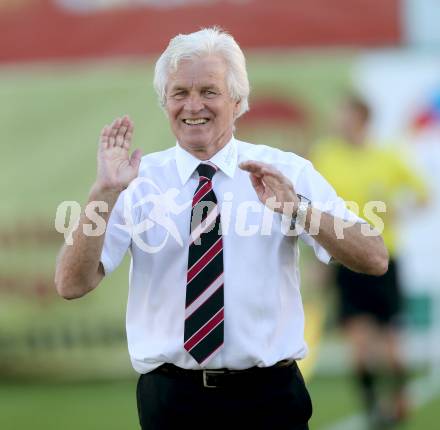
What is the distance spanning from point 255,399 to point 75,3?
22.7 ft

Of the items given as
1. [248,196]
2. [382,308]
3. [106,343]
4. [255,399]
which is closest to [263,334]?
[255,399]

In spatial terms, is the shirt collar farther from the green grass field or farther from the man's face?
the green grass field

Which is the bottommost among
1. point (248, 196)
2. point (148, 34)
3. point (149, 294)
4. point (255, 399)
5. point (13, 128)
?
point (255, 399)

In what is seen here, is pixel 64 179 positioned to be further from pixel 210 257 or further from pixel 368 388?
pixel 210 257

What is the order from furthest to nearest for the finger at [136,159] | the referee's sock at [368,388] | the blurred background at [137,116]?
the blurred background at [137,116] → the referee's sock at [368,388] → the finger at [136,159]

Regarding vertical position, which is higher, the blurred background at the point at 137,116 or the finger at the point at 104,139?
the blurred background at the point at 137,116

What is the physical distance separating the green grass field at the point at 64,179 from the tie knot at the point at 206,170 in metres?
5.88

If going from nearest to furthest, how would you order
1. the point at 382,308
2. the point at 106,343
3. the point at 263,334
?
the point at 263,334 → the point at 382,308 → the point at 106,343

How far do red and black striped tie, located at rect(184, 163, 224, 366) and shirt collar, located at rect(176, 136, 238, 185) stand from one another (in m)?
0.07

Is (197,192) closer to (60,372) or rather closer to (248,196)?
(248,196)

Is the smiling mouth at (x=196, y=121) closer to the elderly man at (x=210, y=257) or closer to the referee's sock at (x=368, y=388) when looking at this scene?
the elderly man at (x=210, y=257)

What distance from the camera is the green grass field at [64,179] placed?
10.2m

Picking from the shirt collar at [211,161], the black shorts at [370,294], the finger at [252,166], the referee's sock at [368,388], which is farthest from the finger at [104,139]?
the referee's sock at [368,388]

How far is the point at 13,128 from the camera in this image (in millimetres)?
10289
